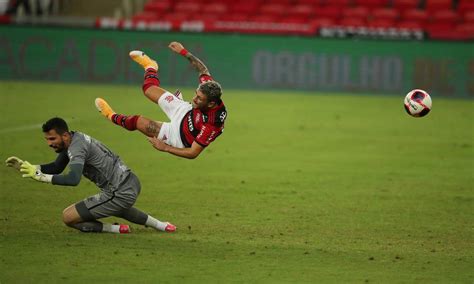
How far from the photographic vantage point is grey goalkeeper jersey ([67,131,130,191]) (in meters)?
11.2

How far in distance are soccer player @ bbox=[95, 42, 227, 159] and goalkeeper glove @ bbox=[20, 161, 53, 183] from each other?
2.11 meters

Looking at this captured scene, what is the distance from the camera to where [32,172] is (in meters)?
10.2

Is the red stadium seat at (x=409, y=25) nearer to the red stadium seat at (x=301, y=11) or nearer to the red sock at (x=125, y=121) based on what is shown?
the red stadium seat at (x=301, y=11)

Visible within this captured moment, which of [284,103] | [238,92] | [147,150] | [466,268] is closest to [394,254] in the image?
[466,268]

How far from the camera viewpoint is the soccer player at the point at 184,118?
1227 cm

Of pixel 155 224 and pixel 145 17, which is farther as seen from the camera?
pixel 145 17

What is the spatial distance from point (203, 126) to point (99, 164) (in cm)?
177

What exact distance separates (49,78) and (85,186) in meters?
17.3

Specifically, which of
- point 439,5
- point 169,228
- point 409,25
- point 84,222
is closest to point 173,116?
point 169,228

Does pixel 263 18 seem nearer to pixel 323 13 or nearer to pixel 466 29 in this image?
pixel 323 13

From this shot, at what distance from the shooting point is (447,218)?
13492 millimetres

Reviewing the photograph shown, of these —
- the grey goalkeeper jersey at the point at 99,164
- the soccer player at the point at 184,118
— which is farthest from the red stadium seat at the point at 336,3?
the grey goalkeeper jersey at the point at 99,164

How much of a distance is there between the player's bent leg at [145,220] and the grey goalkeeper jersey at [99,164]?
18.0 inches

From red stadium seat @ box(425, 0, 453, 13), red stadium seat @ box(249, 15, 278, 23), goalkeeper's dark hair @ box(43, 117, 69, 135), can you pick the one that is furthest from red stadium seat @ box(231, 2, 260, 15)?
goalkeeper's dark hair @ box(43, 117, 69, 135)
